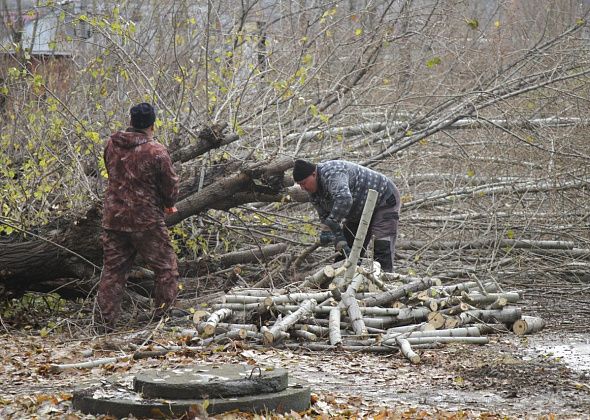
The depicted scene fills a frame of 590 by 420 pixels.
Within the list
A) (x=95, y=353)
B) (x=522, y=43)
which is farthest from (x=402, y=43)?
(x=95, y=353)

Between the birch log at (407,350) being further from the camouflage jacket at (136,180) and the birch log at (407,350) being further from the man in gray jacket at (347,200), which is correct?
the camouflage jacket at (136,180)

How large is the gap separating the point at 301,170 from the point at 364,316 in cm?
181

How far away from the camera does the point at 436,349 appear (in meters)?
7.98

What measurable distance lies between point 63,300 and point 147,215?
2556 mm

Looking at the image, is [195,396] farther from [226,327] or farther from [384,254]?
[384,254]

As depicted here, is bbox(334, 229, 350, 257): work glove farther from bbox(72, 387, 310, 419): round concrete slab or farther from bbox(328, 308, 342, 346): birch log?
bbox(72, 387, 310, 419): round concrete slab

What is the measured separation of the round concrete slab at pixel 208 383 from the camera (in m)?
5.32

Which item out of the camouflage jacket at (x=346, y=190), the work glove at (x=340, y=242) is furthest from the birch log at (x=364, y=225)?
the camouflage jacket at (x=346, y=190)

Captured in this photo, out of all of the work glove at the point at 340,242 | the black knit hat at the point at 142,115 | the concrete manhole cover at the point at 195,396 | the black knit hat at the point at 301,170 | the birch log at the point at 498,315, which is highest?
the black knit hat at the point at 142,115

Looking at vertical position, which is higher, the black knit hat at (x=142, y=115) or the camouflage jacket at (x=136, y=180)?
the black knit hat at (x=142, y=115)

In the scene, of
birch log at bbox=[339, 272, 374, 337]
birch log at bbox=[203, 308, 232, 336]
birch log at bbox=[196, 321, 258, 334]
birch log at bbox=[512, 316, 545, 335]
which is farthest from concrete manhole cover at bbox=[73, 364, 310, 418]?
birch log at bbox=[512, 316, 545, 335]

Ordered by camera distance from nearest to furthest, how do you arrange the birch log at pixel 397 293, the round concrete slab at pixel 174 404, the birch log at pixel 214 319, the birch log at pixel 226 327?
the round concrete slab at pixel 174 404 → the birch log at pixel 214 319 → the birch log at pixel 226 327 → the birch log at pixel 397 293

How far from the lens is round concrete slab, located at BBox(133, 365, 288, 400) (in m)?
5.32

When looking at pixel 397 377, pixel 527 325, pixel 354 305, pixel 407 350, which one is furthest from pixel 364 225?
pixel 397 377
